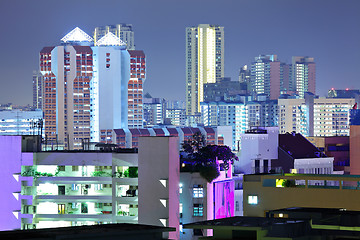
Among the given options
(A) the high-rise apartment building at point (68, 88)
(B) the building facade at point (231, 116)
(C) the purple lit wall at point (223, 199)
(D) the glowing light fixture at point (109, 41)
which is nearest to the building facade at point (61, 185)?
(C) the purple lit wall at point (223, 199)

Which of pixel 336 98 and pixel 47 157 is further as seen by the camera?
pixel 336 98

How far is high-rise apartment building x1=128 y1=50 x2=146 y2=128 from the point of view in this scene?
74.5 meters

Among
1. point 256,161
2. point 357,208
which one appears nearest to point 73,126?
point 256,161

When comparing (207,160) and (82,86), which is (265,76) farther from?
(207,160)

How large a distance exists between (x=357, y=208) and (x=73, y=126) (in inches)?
2308

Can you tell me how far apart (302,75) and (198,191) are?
89218mm

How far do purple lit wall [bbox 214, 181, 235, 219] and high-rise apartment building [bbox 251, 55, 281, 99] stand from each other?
82.7m

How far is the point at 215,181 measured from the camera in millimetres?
24250

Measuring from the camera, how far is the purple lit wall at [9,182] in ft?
82.0

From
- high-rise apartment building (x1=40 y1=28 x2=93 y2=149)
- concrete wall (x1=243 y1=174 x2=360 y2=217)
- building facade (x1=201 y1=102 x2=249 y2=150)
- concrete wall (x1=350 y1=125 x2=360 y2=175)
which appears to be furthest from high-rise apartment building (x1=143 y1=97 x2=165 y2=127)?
concrete wall (x1=243 y1=174 x2=360 y2=217)

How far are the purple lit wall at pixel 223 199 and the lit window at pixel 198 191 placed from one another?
0.63m

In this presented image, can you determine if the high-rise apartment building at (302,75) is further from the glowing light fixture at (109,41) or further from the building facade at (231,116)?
the glowing light fixture at (109,41)

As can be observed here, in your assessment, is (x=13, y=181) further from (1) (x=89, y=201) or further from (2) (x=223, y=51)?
(2) (x=223, y=51)

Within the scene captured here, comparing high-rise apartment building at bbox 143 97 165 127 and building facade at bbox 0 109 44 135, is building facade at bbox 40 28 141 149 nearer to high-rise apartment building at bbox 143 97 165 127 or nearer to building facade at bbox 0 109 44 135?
building facade at bbox 0 109 44 135
